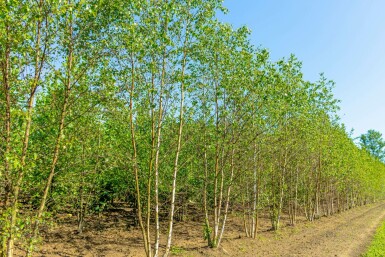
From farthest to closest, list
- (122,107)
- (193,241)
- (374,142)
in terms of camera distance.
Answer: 1. (374,142)
2. (193,241)
3. (122,107)

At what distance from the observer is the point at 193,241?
20828 millimetres

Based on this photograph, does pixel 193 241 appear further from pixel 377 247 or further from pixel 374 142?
pixel 374 142

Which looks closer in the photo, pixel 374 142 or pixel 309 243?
pixel 309 243

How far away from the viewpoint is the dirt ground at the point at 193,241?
56.9 ft

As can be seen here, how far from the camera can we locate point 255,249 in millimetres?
19328

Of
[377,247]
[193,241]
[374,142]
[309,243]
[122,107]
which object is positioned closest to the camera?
[122,107]

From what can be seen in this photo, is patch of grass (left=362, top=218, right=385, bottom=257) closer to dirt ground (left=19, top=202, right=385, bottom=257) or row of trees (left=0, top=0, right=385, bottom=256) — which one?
dirt ground (left=19, top=202, right=385, bottom=257)

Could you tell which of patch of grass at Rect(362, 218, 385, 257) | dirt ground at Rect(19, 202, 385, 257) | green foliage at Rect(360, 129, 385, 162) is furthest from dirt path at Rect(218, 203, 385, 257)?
green foliage at Rect(360, 129, 385, 162)

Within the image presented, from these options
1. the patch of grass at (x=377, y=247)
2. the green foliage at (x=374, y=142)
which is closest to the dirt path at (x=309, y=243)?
the patch of grass at (x=377, y=247)

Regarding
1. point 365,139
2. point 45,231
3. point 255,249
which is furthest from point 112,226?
point 365,139

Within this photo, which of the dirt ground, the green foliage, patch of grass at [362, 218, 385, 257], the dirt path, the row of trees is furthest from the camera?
the green foliage

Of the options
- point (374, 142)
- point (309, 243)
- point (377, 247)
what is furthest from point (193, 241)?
point (374, 142)

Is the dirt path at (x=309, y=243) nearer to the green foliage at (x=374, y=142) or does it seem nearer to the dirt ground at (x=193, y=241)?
the dirt ground at (x=193, y=241)

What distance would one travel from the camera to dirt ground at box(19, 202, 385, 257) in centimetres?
1733
